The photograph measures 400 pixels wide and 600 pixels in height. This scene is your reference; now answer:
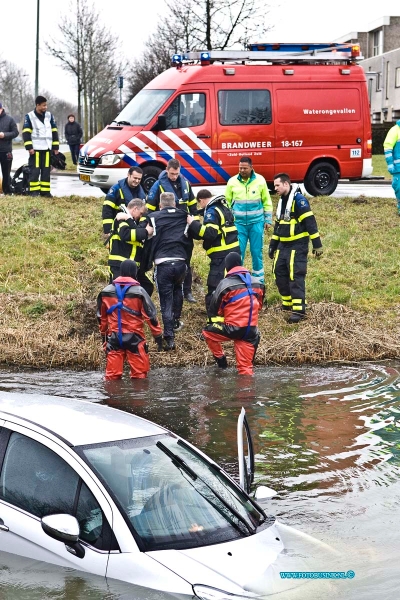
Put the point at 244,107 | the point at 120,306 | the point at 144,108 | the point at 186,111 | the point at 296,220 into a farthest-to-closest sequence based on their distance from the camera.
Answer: the point at 244,107 → the point at 144,108 → the point at 186,111 → the point at 296,220 → the point at 120,306

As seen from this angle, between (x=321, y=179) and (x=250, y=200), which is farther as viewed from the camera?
(x=321, y=179)

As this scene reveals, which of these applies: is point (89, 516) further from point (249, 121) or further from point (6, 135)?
point (249, 121)

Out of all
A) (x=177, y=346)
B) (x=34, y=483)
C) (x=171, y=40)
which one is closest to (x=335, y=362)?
(x=177, y=346)

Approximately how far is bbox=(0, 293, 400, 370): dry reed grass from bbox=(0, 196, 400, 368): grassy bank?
0.5 inches

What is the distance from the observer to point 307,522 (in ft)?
22.8

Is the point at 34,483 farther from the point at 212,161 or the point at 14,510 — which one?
the point at 212,161

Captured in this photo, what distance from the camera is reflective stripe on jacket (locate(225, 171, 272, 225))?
44.5ft

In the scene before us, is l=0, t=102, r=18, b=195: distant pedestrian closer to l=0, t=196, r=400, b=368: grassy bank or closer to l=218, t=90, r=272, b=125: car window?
l=0, t=196, r=400, b=368: grassy bank

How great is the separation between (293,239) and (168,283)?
6.79 ft

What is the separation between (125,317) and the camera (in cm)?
1055

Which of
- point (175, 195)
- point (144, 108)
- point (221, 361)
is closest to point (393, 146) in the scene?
point (144, 108)

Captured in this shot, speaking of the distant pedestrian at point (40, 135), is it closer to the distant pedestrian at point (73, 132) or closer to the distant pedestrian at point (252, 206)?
the distant pedestrian at point (252, 206)

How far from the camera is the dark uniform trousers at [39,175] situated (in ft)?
58.7

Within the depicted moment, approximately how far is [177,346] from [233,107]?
7.68 meters
